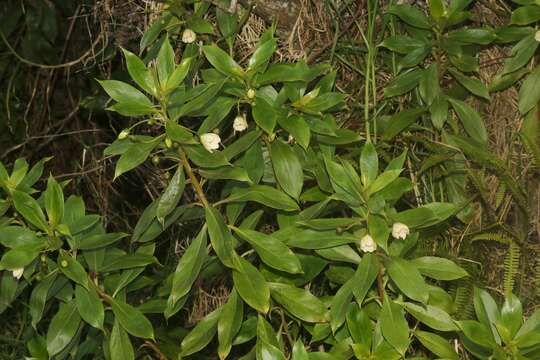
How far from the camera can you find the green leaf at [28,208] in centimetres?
222

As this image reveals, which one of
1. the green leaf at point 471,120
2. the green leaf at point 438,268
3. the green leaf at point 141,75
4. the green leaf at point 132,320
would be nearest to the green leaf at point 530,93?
the green leaf at point 471,120

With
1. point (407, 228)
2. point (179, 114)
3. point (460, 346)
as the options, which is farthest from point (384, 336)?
point (179, 114)

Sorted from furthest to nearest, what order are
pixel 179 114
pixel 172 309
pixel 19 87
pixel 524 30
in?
pixel 19 87 → pixel 524 30 → pixel 172 309 → pixel 179 114

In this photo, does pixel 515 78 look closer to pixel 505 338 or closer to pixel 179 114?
pixel 505 338

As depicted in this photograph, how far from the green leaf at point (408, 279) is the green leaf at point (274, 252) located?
0.69 ft

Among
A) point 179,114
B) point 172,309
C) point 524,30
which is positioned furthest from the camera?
point 524,30

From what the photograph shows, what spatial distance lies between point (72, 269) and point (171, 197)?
32 centimetres

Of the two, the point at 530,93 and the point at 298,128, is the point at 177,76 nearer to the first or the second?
the point at 298,128

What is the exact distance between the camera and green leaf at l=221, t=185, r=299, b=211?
221cm

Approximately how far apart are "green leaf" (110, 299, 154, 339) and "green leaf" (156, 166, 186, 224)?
303 mm

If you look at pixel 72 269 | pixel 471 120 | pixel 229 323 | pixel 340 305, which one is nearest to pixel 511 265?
pixel 471 120

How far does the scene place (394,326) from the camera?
2139 mm

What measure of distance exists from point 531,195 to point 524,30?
0.44 metres

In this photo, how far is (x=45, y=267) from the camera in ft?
7.73
